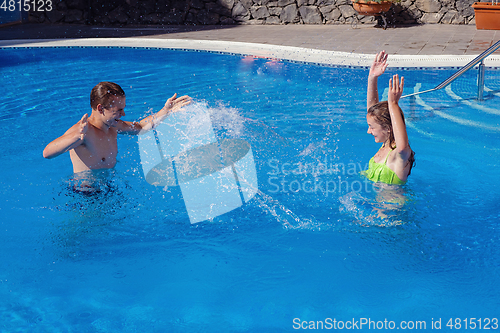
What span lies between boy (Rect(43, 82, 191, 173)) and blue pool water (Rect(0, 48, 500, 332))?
0.19 metres

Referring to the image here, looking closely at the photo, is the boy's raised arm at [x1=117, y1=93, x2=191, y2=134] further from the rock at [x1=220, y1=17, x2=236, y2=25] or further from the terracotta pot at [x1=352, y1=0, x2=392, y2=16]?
the rock at [x1=220, y1=17, x2=236, y2=25]

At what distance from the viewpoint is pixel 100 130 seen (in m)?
4.01

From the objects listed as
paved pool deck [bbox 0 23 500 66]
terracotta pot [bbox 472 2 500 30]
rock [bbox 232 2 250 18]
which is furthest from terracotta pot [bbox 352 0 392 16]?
rock [bbox 232 2 250 18]

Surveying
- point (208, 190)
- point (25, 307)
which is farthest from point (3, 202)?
point (208, 190)

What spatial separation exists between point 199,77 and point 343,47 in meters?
2.89

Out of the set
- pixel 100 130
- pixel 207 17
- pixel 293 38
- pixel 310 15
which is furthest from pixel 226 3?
pixel 100 130

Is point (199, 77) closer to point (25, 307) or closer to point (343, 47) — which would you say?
point (343, 47)

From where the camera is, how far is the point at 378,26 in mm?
11617

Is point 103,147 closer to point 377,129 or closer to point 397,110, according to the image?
point 377,129

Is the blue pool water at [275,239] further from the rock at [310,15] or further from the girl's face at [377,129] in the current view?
the rock at [310,15]

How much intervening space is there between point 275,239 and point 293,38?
745cm

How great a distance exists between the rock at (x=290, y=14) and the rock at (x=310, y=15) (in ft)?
0.47

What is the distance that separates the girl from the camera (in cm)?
320

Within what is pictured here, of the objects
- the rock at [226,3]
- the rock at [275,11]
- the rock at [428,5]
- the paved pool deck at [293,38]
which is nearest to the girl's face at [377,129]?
the paved pool deck at [293,38]
